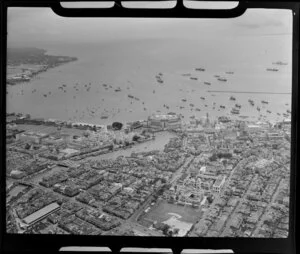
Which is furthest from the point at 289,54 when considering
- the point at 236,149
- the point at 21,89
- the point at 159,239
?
the point at 21,89

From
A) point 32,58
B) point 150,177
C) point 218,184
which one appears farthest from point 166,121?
point 32,58

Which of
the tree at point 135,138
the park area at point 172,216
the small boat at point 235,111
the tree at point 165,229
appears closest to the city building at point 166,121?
the tree at point 135,138

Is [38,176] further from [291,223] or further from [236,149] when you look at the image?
[291,223]

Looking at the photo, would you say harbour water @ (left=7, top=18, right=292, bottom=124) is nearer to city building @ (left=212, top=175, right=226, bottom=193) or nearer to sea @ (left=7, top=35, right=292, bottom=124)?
sea @ (left=7, top=35, right=292, bottom=124)

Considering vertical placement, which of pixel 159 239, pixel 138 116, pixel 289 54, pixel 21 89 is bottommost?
pixel 159 239

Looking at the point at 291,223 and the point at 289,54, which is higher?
the point at 289,54

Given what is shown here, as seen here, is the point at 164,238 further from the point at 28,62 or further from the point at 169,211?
the point at 28,62

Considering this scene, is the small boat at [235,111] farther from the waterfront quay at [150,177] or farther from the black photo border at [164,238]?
the black photo border at [164,238]
